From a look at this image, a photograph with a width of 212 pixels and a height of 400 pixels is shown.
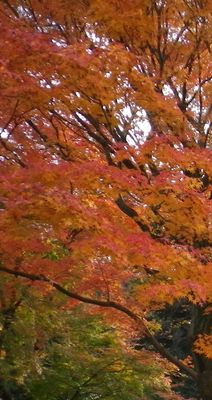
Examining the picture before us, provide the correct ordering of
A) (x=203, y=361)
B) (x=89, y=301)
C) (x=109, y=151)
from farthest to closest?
(x=203, y=361) < (x=109, y=151) < (x=89, y=301)

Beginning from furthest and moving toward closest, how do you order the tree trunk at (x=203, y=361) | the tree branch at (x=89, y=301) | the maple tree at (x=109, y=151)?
the tree trunk at (x=203, y=361) → the tree branch at (x=89, y=301) → the maple tree at (x=109, y=151)

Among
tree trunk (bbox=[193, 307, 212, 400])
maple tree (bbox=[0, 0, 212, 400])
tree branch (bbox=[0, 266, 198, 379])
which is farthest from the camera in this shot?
tree trunk (bbox=[193, 307, 212, 400])

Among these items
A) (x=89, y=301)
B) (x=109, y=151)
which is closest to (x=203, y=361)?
(x=89, y=301)

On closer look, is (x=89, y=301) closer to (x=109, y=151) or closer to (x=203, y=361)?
(x=109, y=151)

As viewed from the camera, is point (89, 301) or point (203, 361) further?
point (203, 361)

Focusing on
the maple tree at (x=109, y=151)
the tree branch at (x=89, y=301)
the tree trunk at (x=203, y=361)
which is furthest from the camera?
the tree trunk at (x=203, y=361)

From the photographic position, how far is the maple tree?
5344mm

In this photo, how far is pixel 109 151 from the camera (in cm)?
654

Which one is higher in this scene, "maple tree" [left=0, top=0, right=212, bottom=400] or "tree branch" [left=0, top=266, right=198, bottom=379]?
"maple tree" [left=0, top=0, right=212, bottom=400]

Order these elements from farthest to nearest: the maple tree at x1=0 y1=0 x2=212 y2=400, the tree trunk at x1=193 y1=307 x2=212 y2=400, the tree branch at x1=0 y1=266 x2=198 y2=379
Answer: the tree trunk at x1=193 y1=307 x2=212 y2=400, the tree branch at x1=0 y1=266 x2=198 y2=379, the maple tree at x1=0 y1=0 x2=212 y2=400

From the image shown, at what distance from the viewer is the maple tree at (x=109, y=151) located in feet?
17.5

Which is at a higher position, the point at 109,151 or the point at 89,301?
the point at 109,151

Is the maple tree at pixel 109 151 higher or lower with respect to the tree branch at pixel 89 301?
higher

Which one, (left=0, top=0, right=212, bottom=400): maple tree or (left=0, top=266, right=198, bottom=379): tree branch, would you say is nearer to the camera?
(left=0, top=0, right=212, bottom=400): maple tree
